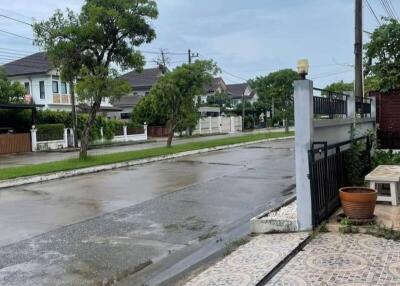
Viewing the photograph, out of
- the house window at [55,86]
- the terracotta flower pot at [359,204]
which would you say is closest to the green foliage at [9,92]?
the house window at [55,86]

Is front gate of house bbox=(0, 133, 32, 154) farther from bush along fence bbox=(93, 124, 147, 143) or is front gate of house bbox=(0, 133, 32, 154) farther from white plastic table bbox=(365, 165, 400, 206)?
white plastic table bbox=(365, 165, 400, 206)

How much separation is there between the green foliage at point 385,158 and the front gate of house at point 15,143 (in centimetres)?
2260

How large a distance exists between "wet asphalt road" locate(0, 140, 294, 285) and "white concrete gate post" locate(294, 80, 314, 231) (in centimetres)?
134

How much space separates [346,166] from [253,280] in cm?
444

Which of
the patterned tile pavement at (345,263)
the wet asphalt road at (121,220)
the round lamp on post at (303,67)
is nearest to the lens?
the patterned tile pavement at (345,263)

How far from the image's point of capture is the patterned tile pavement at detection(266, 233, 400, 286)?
16.6 ft

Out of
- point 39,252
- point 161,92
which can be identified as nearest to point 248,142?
point 161,92

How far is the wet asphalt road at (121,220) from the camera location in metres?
6.29

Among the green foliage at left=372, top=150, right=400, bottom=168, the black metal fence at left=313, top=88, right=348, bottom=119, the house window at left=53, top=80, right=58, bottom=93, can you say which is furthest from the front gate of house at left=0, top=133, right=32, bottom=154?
the black metal fence at left=313, top=88, right=348, bottom=119

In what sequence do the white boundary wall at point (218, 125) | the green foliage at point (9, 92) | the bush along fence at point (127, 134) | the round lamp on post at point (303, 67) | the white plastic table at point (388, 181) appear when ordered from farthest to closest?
the white boundary wall at point (218, 125) < the bush along fence at point (127, 134) < the green foliage at point (9, 92) < the white plastic table at point (388, 181) < the round lamp on post at point (303, 67)

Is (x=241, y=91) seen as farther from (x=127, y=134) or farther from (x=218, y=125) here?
(x=127, y=134)

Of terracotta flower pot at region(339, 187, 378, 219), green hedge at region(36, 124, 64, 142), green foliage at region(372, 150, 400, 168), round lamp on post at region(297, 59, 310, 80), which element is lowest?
terracotta flower pot at region(339, 187, 378, 219)

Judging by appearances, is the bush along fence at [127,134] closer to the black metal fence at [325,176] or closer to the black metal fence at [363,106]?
the black metal fence at [363,106]

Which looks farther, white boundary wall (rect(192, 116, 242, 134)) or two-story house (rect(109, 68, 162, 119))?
two-story house (rect(109, 68, 162, 119))
